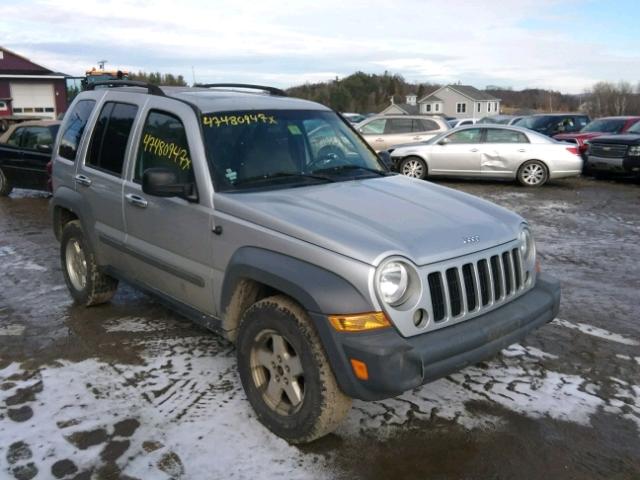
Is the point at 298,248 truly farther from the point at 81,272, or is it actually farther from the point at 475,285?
the point at 81,272

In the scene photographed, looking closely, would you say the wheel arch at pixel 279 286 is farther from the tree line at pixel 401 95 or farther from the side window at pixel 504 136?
the tree line at pixel 401 95

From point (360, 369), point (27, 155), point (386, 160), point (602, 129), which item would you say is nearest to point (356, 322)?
point (360, 369)

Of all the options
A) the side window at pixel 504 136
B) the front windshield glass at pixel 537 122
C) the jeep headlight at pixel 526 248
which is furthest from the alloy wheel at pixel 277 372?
the front windshield glass at pixel 537 122

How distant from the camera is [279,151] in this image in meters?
4.12

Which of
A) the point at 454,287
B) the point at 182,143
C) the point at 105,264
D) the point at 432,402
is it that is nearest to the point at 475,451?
the point at 432,402

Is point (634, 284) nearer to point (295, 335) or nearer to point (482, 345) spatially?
point (482, 345)

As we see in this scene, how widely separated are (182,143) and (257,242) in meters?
1.09

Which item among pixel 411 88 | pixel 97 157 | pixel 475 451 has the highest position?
pixel 411 88

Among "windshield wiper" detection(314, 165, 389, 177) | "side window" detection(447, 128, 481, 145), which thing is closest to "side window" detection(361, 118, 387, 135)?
"side window" detection(447, 128, 481, 145)

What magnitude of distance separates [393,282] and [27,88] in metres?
49.2

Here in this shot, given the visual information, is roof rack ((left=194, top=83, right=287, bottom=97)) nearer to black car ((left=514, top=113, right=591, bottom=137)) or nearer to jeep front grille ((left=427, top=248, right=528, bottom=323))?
jeep front grille ((left=427, top=248, right=528, bottom=323))

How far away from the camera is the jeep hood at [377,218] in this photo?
303 cm

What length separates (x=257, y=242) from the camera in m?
3.33

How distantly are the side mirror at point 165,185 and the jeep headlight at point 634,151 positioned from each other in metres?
13.6
